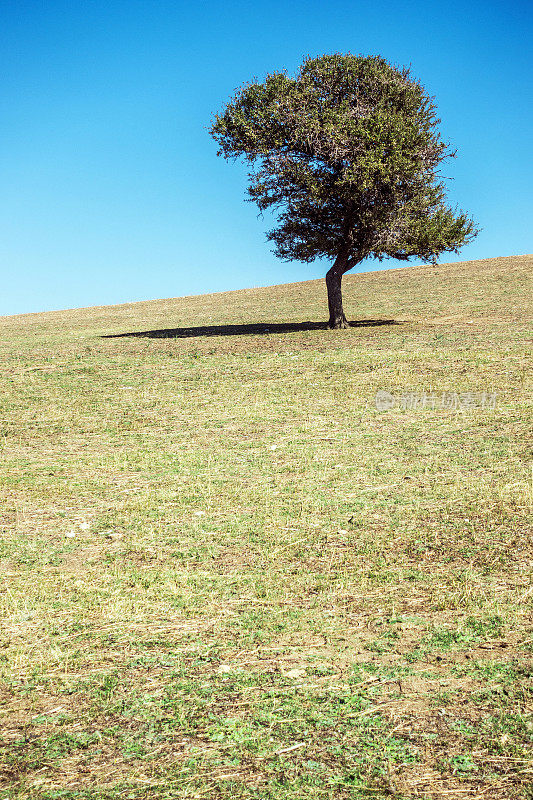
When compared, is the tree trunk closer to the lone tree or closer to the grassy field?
the lone tree

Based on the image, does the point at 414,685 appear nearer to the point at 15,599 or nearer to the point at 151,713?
the point at 151,713

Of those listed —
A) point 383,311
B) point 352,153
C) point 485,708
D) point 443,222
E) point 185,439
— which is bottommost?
point 485,708

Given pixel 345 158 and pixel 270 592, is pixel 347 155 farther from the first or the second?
pixel 270 592

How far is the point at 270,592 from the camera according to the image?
6797 millimetres

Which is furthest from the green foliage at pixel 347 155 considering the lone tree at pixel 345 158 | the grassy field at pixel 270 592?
the grassy field at pixel 270 592

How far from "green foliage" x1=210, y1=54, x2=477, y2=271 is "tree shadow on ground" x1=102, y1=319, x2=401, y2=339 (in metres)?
3.18

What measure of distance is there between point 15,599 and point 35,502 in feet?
11.1

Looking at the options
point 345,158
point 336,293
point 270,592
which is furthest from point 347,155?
point 270,592

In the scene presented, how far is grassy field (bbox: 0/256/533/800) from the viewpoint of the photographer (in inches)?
173

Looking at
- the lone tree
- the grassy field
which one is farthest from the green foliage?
the grassy field

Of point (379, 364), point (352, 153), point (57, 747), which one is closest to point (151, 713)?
point (57, 747)

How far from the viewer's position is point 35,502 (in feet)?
33.0

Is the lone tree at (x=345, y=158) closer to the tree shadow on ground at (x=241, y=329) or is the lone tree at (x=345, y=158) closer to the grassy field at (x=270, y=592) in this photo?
the tree shadow on ground at (x=241, y=329)

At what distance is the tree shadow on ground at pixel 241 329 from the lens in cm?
2945
